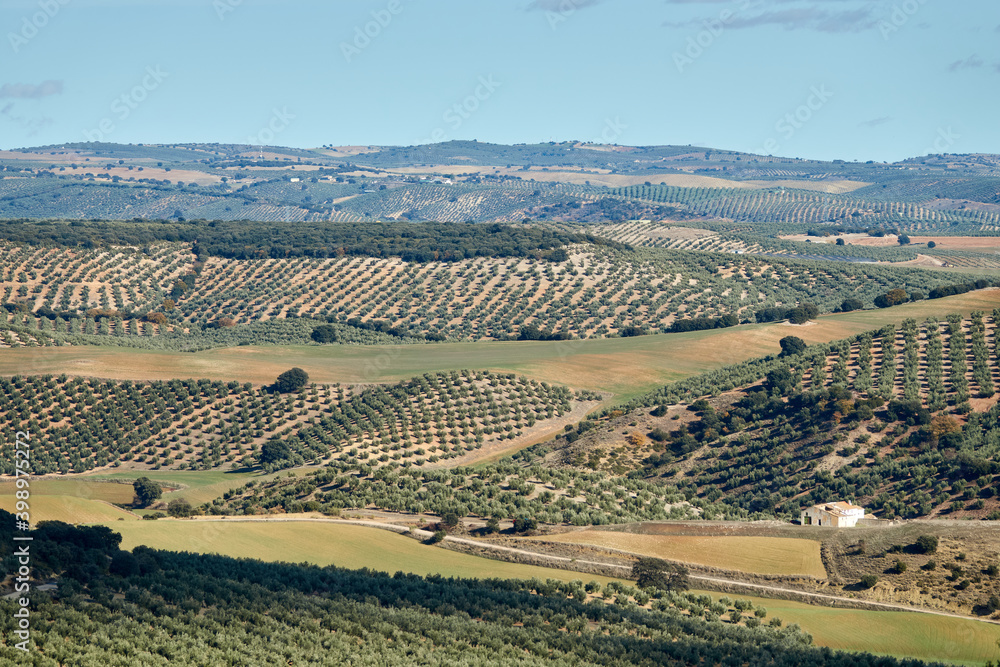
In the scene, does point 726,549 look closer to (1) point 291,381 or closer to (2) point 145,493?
(2) point 145,493

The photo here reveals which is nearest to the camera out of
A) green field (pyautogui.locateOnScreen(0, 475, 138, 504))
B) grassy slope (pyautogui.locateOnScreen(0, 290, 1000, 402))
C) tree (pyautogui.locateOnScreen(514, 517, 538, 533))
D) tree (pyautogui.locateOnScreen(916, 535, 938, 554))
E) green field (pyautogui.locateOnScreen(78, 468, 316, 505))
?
tree (pyautogui.locateOnScreen(916, 535, 938, 554))

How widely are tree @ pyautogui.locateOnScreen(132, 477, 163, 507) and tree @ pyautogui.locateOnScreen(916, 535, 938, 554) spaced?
1787 inches

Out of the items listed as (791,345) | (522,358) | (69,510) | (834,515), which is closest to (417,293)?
(522,358)

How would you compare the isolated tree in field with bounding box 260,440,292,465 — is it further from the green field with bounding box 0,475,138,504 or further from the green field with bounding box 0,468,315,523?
the green field with bounding box 0,475,138,504

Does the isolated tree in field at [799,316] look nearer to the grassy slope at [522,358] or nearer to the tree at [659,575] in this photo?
the grassy slope at [522,358]

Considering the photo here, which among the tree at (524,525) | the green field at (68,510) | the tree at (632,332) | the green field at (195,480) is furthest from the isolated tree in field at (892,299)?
the green field at (68,510)

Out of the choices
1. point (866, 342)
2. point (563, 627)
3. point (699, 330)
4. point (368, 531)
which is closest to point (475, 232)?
point (699, 330)

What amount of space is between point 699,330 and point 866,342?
106 feet

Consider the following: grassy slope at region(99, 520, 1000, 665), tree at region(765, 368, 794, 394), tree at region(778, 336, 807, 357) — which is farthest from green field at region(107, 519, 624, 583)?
tree at region(778, 336, 807, 357)

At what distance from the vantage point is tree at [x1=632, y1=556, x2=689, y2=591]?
46.6 meters

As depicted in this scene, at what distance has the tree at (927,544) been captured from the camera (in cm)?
5038

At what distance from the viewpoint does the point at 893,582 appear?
158ft

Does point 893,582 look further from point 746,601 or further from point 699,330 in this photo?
point 699,330

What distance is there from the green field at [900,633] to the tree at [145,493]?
41041 mm
